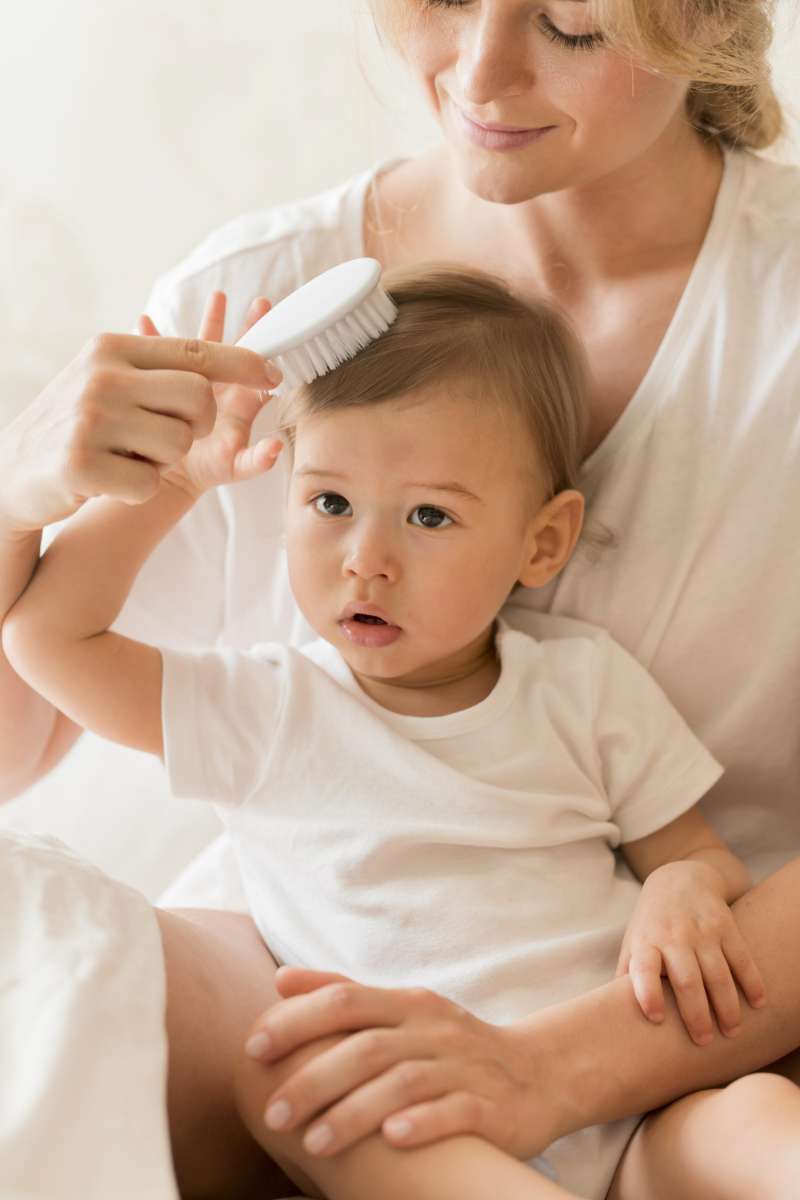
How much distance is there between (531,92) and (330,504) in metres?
0.32

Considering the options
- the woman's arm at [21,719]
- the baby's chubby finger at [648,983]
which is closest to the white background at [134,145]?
the woman's arm at [21,719]

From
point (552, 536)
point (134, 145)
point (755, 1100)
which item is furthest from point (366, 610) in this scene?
point (134, 145)

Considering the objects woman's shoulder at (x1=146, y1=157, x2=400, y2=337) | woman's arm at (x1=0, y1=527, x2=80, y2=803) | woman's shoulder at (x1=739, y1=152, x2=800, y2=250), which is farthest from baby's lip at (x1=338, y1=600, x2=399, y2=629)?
woman's shoulder at (x1=739, y1=152, x2=800, y2=250)

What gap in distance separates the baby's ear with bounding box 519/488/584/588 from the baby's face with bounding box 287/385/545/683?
0.11 ft

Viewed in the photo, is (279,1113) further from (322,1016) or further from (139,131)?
(139,131)

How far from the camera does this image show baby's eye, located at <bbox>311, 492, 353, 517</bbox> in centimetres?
106

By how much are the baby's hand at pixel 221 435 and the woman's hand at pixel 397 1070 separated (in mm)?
405

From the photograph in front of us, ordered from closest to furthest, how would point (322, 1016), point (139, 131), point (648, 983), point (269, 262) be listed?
point (322, 1016), point (648, 983), point (269, 262), point (139, 131)

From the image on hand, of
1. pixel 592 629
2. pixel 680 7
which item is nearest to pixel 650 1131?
pixel 592 629

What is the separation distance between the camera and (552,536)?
1.15m

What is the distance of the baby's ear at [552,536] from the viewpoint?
3.66 feet

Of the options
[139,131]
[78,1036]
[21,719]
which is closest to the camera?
[78,1036]

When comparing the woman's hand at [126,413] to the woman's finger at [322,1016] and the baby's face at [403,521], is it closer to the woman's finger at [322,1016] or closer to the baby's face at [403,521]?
the baby's face at [403,521]

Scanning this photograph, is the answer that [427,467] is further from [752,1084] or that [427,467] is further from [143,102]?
[143,102]
